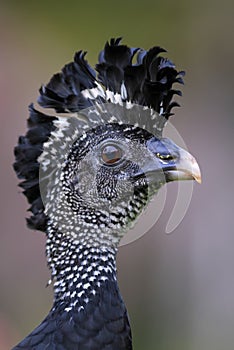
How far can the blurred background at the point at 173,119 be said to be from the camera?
424 cm

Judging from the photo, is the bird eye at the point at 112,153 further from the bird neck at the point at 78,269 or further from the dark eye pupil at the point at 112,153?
the bird neck at the point at 78,269

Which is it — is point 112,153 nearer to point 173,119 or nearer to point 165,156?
point 165,156

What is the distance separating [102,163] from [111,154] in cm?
4

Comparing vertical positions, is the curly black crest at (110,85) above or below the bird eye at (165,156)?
above

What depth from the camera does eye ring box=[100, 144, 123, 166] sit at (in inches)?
75.2

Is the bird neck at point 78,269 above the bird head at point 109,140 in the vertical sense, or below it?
below

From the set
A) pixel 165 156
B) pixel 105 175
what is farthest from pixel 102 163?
pixel 165 156

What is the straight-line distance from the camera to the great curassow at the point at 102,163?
6.19 ft

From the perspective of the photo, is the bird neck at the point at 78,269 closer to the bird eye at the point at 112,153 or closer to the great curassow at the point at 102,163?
the great curassow at the point at 102,163

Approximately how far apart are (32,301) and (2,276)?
0.84 ft

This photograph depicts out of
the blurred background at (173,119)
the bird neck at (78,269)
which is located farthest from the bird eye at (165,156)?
the blurred background at (173,119)

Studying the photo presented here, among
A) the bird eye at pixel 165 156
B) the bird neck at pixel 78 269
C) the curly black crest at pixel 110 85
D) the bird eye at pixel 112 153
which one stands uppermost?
the curly black crest at pixel 110 85

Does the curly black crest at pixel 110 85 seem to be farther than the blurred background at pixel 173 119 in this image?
No

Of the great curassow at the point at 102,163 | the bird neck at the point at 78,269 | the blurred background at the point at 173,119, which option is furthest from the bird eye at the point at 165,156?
the blurred background at the point at 173,119
